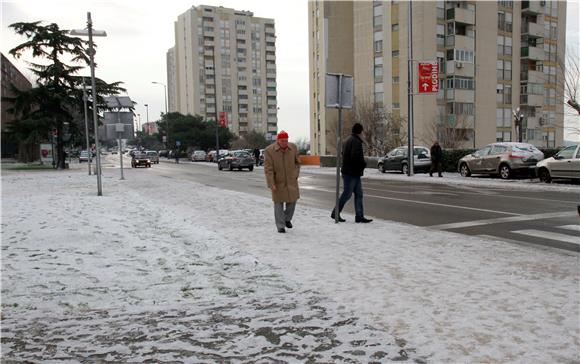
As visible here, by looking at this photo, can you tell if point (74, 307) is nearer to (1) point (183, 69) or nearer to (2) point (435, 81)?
(2) point (435, 81)

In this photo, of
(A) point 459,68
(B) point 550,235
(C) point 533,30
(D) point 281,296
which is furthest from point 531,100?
(D) point 281,296

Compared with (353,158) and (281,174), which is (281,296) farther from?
(353,158)

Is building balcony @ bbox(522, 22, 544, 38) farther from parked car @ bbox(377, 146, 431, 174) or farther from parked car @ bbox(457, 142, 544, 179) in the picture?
parked car @ bbox(457, 142, 544, 179)

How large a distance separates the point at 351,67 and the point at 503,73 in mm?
19773

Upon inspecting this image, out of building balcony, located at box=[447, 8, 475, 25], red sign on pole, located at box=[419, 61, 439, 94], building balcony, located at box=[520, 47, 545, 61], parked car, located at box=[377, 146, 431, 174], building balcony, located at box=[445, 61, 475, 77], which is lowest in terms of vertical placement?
parked car, located at box=[377, 146, 431, 174]

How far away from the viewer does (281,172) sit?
8.22 m

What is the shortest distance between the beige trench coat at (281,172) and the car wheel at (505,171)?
15492mm

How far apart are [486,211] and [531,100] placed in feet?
178

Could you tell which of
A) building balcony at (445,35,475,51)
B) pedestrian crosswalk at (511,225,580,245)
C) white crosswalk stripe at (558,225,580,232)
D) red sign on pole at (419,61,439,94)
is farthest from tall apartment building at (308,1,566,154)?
pedestrian crosswalk at (511,225,580,245)

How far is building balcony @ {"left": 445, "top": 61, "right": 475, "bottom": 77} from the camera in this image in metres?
51.1

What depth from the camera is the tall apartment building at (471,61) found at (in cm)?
5100

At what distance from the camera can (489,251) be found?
653 cm

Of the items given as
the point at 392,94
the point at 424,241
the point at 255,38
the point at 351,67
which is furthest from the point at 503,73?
the point at 255,38

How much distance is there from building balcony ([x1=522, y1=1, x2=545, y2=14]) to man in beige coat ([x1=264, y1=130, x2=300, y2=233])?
59512 mm
